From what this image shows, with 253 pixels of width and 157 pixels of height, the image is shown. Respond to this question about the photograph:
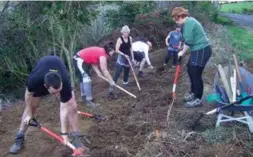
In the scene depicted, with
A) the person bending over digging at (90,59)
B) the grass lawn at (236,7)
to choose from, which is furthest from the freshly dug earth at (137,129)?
the grass lawn at (236,7)

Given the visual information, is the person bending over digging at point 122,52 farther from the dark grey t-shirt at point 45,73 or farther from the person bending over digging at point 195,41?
the dark grey t-shirt at point 45,73

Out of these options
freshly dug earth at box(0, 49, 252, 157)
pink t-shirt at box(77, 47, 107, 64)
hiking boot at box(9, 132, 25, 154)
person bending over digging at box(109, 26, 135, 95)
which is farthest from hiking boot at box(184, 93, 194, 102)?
hiking boot at box(9, 132, 25, 154)

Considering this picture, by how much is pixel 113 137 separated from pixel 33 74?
160cm

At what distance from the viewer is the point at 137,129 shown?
5801 millimetres

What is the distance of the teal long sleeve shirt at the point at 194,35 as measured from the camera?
5.91 meters

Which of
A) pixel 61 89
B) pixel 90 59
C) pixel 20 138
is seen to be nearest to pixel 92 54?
pixel 90 59

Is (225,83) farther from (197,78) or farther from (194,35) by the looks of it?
(194,35)

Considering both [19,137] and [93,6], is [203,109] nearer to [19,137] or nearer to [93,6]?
[19,137]

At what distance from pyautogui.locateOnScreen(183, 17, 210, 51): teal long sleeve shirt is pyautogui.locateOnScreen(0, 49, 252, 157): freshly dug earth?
3.56ft

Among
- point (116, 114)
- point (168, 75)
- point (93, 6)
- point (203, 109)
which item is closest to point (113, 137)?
point (116, 114)

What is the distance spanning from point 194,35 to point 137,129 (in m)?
1.76

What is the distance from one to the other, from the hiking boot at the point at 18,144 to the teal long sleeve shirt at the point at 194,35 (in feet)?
9.69

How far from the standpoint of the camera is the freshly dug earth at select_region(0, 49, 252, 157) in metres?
4.76

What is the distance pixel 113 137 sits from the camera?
5.71 metres
